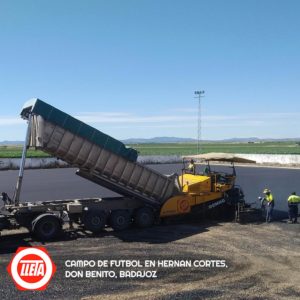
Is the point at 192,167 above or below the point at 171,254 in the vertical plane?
above

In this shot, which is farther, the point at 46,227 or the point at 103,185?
the point at 103,185

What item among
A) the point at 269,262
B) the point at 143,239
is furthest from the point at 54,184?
the point at 269,262

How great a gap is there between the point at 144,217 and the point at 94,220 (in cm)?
231

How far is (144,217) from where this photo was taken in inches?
669

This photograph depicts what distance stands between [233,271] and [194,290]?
1.90 m

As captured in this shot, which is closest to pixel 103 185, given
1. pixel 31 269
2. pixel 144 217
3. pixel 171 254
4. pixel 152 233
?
pixel 144 217

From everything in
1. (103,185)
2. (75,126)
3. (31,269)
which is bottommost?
(31,269)

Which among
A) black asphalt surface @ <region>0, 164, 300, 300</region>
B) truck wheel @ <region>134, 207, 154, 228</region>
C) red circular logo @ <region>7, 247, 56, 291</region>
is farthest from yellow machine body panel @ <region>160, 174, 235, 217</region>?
red circular logo @ <region>7, 247, 56, 291</region>

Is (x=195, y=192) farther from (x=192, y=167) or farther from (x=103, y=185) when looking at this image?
(x=103, y=185)

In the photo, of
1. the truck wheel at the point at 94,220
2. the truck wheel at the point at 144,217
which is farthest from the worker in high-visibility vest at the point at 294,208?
the truck wheel at the point at 94,220

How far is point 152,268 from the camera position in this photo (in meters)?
11.2

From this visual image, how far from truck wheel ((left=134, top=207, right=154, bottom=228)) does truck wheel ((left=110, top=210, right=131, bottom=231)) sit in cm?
44

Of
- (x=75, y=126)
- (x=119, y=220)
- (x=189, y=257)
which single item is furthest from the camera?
(x=119, y=220)

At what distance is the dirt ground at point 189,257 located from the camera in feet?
30.8
